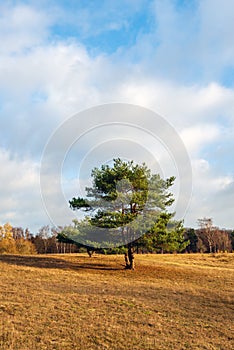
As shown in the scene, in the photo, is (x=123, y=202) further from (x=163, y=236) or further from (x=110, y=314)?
(x=110, y=314)

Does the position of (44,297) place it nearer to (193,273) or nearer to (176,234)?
(176,234)

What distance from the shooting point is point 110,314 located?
13094mm

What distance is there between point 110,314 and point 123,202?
1529 cm

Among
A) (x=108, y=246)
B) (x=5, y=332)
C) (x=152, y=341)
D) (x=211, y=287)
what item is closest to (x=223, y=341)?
(x=152, y=341)

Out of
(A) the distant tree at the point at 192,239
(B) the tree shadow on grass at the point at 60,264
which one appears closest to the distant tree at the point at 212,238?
(A) the distant tree at the point at 192,239

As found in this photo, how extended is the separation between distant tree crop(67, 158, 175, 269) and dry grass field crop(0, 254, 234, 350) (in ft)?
16.0

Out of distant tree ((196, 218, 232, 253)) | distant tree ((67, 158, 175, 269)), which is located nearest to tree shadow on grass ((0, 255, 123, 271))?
distant tree ((67, 158, 175, 269))

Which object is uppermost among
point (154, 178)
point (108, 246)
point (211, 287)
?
point (154, 178)

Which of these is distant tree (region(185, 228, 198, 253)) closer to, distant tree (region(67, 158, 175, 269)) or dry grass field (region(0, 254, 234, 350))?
distant tree (region(67, 158, 175, 269))

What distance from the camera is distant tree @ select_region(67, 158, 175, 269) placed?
1067 inches

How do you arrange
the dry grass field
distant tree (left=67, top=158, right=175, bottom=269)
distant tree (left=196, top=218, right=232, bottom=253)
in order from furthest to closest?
distant tree (left=196, top=218, right=232, bottom=253), distant tree (left=67, top=158, right=175, bottom=269), the dry grass field

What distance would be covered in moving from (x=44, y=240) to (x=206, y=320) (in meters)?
95.5

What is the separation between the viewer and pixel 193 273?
1176 inches

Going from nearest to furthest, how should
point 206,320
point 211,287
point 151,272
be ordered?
1. point 206,320
2. point 211,287
3. point 151,272
